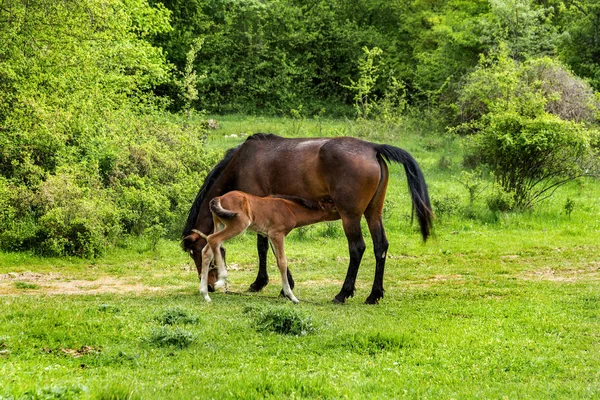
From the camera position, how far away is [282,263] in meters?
10.3

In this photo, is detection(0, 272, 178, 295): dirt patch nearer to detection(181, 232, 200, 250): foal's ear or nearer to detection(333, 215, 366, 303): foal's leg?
detection(181, 232, 200, 250): foal's ear

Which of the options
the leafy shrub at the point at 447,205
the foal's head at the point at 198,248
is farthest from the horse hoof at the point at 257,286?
the leafy shrub at the point at 447,205

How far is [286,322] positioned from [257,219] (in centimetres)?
254

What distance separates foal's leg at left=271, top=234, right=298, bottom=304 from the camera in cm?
1034

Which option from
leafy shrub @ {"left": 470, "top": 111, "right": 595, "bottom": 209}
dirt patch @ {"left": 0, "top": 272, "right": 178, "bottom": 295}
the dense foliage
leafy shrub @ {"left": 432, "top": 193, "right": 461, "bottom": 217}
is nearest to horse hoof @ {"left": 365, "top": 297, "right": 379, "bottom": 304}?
dirt patch @ {"left": 0, "top": 272, "right": 178, "bottom": 295}

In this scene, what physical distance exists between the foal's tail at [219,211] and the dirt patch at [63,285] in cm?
238

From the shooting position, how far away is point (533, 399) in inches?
234

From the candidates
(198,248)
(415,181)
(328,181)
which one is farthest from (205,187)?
(415,181)

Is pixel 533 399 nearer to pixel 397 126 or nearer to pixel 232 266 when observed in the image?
pixel 232 266

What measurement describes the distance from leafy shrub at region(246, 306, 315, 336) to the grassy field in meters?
0.02

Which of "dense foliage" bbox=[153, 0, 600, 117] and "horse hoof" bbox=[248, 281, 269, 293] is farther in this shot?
"dense foliage" bbox=[153, 0, 600, 117]

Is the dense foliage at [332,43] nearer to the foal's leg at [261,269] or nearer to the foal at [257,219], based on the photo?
the foal's leg at [261,269]

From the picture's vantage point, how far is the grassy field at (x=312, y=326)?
628 centimetres

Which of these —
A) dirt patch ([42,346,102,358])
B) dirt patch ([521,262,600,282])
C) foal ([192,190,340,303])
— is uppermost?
foal ([192,190,340,303])
